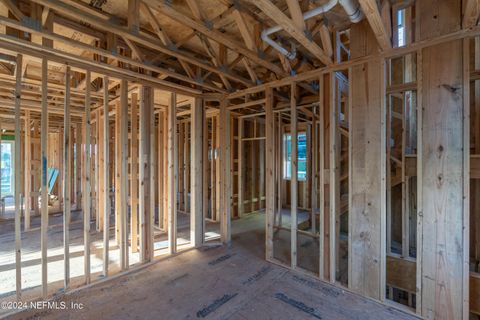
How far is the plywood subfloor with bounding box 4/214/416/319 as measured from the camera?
2238 mm

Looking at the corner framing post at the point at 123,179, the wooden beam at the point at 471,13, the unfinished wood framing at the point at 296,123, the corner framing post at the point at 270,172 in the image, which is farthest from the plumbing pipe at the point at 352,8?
the corner framing post at the point at 123,179

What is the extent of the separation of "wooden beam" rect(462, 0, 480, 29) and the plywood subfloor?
9.30ft

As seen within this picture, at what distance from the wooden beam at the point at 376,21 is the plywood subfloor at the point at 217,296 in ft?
9.22

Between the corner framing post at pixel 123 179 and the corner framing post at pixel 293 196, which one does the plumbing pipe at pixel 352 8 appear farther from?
the corner framing post at pixel 123 179

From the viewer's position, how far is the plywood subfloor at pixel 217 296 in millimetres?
2238

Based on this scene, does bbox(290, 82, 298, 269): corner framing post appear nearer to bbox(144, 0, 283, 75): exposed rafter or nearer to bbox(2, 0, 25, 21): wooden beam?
bbox(144, 0, 283, 75): exposed rafter

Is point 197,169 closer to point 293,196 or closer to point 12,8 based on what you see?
point 293,196

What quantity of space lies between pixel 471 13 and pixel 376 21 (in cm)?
77

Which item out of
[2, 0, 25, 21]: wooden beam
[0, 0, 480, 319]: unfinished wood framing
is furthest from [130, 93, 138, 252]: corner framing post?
[2, 0, 25, 21]: wooden beam

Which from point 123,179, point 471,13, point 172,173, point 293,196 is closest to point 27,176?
point 123,179

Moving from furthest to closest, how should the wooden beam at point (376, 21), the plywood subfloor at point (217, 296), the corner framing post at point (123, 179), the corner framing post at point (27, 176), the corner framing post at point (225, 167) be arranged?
1. the corner framing post at point (27, 176)
2. the corner framing post at point (225, 167)
3. the corner framing post at point (123, 179)
4. the plywood subfloor at point (217, 296)
5. the wooden beam at point (376, 21)

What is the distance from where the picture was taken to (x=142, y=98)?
330 centimetres

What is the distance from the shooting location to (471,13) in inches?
73.7

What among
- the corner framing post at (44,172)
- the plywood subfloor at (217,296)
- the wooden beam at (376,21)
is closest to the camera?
the wooden beam at (376,21)
